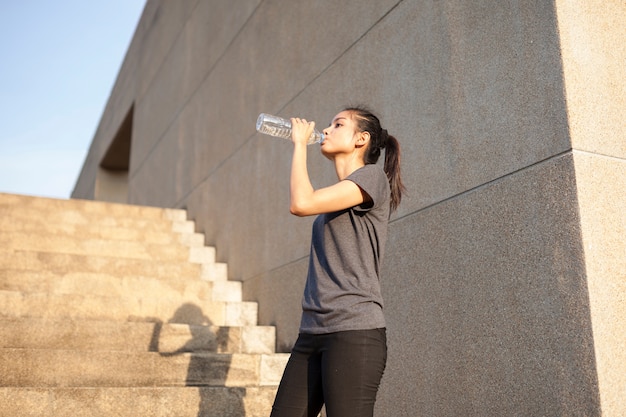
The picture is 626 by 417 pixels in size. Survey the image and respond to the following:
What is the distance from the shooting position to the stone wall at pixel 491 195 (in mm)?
2365

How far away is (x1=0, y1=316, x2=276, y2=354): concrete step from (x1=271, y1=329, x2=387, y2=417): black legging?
2326 millimetres

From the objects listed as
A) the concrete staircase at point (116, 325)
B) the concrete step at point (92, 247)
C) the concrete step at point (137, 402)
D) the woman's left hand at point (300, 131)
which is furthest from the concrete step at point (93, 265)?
→ the woman's left hand at point (300, 131)

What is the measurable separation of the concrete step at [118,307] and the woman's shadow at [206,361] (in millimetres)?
69

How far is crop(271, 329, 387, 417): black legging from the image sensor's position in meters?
1.90

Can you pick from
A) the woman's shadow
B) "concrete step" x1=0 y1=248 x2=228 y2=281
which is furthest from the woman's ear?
"concrete step" x1=0 y1=248 x2=228 y2=281

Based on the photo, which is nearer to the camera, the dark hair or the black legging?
the black legging

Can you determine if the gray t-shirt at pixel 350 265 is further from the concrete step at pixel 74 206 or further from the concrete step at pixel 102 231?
the concrete step at pixel 74 206

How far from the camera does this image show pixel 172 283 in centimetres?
511

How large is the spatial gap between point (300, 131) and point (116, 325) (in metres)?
2.46

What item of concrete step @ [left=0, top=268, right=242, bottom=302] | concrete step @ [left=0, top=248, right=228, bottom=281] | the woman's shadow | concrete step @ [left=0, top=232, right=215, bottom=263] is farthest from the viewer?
concrete step @ [left=0, top=232, right=215, bottom=263]

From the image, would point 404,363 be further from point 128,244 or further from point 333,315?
point 128,244

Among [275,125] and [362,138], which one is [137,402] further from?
[362,138]

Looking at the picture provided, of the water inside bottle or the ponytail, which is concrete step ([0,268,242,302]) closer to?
the water inside bottle

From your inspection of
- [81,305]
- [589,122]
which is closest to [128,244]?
[81,305]
